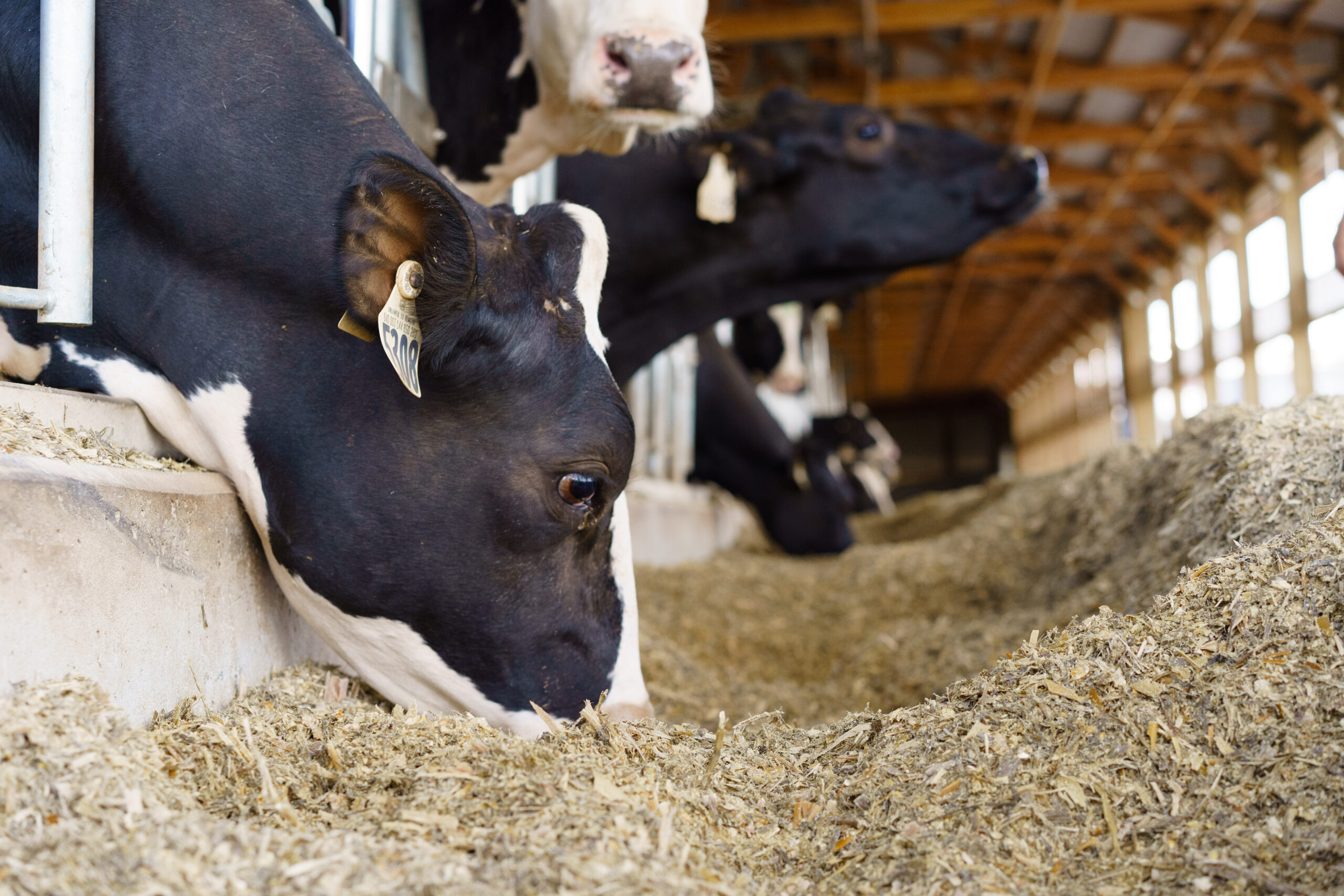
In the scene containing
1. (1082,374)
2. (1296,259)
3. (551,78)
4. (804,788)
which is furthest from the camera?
(1082,374)

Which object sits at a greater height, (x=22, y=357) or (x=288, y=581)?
(x=22, y=357)

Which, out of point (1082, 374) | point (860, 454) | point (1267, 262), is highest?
point (1082, 374)

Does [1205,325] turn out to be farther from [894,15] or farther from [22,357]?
[22,357]

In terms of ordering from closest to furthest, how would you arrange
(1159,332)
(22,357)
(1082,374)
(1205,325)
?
(22,357) → (1205,325) → (1159,332) → (1082,374)

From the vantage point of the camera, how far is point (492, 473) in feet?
6.18

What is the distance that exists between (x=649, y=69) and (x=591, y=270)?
2.94ft

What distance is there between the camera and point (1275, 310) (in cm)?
1560

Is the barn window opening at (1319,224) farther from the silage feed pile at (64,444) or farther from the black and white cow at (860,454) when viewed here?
the silage feed pile at (64,444)

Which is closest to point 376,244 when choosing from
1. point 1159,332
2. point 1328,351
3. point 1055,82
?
point 1055,82

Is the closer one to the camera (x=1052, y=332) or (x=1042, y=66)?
(x=1042, y=66)

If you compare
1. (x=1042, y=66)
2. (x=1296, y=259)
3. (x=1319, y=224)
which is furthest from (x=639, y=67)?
(x=1319, y=224)

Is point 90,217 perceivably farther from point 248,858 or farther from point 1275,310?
point 1275,310

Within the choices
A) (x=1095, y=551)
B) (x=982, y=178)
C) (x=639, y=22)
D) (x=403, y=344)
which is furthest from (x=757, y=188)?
(x=403, y=344)

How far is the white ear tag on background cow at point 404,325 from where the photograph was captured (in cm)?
167
